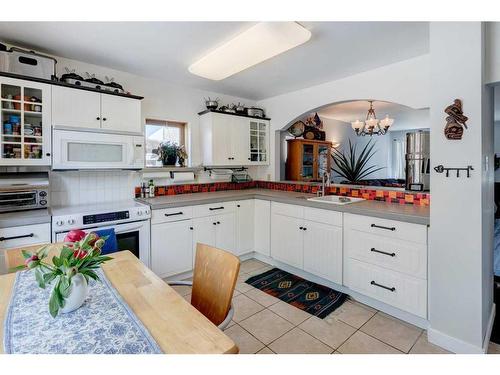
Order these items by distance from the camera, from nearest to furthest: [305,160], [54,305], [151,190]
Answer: [54,305] → [151,190] → [305,160]

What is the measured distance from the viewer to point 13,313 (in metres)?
0.95

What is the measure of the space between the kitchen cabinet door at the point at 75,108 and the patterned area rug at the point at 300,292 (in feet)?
7.28

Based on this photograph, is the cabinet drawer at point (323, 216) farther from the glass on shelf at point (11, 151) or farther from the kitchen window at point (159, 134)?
the glass on shelf at point (11, 151)

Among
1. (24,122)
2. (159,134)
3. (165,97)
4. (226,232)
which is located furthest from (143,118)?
(226,232)

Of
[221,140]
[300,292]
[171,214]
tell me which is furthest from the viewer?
[221,140]

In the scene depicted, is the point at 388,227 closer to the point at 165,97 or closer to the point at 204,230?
the point at 204,230

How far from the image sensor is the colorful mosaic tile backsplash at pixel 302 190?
2578 mm

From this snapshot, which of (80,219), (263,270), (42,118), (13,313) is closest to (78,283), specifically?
(13,313)

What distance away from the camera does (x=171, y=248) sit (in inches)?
108

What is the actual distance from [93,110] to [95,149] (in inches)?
14.1

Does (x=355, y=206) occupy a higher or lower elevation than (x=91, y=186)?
lower

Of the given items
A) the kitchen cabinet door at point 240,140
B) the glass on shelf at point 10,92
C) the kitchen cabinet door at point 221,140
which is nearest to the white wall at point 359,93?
the kitchen cabinet door at point 240,140

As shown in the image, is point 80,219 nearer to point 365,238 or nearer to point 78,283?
point 78,283
